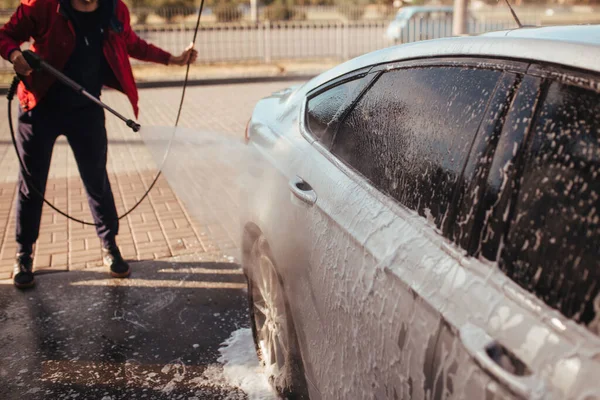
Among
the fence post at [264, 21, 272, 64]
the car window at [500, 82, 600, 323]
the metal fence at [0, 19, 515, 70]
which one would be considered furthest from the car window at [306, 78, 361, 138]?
the fence post at [264, 21, 272, 64]

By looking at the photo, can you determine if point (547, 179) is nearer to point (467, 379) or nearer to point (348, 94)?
point (467, 379)

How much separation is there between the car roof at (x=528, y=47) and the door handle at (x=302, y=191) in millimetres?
567

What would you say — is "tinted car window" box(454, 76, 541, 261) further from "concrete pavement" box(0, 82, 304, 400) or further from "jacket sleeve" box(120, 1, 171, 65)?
"jacket sleeve" box(120, 1, 171, 65)

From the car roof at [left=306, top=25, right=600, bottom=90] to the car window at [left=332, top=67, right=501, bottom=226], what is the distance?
58mm

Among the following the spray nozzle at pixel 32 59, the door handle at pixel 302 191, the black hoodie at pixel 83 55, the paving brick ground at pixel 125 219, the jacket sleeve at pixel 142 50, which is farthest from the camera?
the paving brick ground at pixel 125 219

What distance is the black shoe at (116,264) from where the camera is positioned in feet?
13.9

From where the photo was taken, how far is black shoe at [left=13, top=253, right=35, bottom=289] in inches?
161

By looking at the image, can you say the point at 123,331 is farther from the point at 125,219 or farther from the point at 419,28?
the point at 419,28

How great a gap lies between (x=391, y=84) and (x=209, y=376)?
6.02 ft

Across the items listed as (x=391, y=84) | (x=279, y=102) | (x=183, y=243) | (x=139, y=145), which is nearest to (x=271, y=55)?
(x=139, y=145)

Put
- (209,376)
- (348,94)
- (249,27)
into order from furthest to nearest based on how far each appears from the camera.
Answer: (249,27)
(209,376)
(348,94)

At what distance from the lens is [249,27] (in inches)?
669

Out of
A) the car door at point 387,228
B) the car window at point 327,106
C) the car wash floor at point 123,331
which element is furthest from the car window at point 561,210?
the car wash floor at point 123,331

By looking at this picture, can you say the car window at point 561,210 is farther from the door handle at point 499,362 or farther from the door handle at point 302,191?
the door handle at point 302,191
